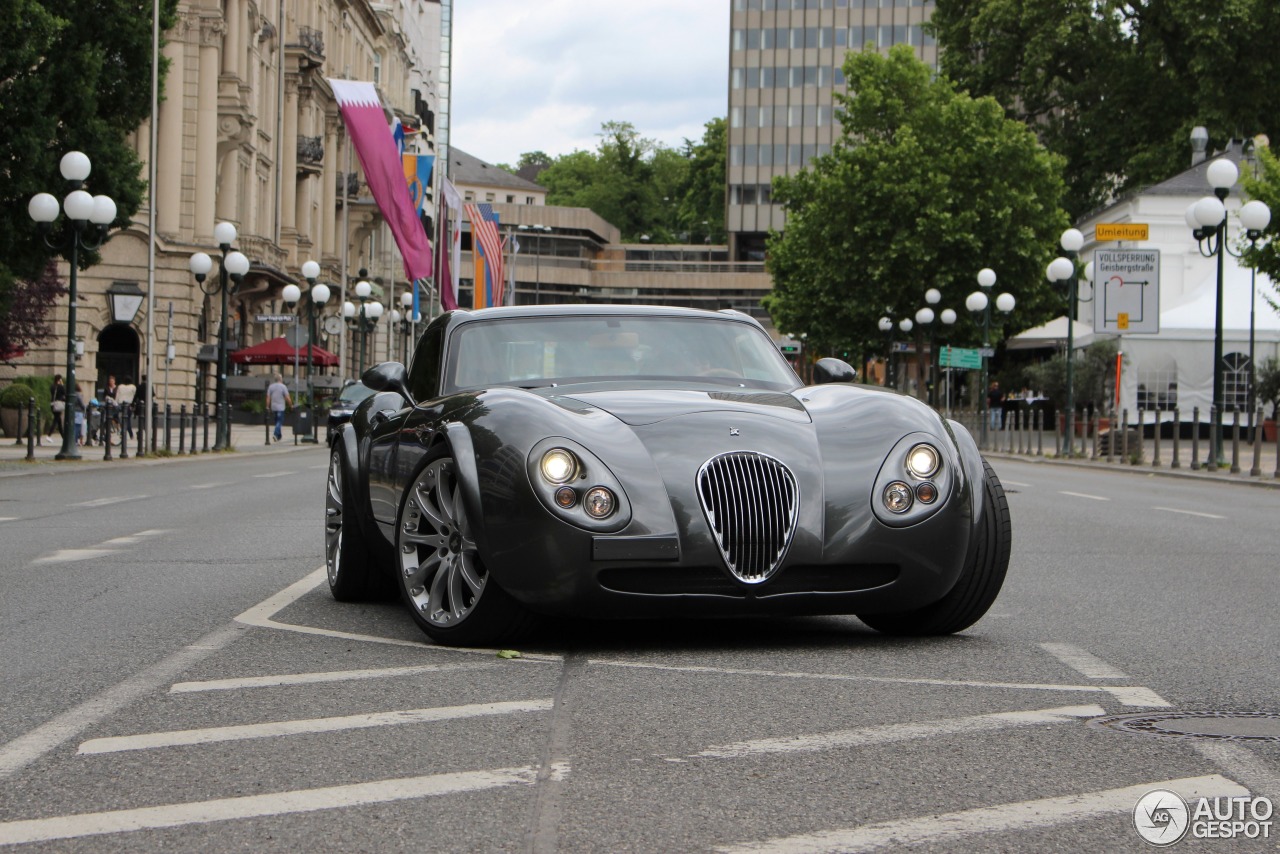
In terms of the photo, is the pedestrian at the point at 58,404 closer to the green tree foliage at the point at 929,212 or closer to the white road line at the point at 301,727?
the green tree foliage at the point at 929,212

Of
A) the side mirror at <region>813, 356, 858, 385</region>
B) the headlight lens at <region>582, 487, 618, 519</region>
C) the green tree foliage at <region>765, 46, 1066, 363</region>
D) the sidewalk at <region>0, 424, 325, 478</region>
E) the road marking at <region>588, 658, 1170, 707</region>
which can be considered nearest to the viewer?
the road marking at <region>588, 658, 1170, 707</region>

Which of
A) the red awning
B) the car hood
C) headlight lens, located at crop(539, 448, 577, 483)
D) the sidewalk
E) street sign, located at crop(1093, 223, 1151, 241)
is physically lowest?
the sidewalk

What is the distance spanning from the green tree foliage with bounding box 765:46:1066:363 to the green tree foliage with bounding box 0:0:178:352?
34782 millimetres

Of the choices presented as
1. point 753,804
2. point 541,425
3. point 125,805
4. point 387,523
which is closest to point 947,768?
point 753,804

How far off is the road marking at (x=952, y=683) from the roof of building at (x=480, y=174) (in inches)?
6814

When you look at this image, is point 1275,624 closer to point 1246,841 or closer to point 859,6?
point 1246,841

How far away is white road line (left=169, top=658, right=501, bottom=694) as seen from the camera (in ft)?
19.2

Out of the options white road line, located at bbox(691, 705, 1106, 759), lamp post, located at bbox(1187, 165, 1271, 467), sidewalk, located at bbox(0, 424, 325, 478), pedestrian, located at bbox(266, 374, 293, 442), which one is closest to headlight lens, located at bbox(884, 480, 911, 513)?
white road line, located at bbox(691, 705, 1106, 759)

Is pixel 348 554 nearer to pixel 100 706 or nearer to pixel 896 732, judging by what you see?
pixel 100 706

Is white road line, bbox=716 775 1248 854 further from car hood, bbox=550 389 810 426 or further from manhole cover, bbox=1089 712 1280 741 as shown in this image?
car hood, bbox=550 389 810 426

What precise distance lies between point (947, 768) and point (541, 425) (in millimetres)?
2445

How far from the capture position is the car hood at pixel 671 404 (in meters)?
6.77

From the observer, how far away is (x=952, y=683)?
5.96 metres

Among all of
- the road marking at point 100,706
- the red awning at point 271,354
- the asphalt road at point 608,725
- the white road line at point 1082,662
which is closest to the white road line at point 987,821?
the asphalt road at point 608,725
